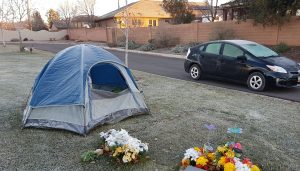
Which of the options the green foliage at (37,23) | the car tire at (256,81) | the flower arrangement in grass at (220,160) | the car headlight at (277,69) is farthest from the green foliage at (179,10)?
the green foliage at (37,23)

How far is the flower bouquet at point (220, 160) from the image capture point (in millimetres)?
3555

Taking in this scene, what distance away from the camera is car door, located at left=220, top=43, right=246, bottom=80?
8.97 m

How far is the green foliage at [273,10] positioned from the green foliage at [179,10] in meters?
11.9

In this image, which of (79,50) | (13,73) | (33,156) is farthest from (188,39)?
(33,156)

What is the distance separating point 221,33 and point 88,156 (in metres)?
19.0

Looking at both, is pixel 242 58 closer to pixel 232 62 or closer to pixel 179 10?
pixel 232 62

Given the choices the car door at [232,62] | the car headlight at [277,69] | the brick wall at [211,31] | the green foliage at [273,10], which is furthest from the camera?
the brick wall at [211,31]

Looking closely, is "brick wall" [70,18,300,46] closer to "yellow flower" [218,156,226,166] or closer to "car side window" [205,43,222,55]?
"car side window" [205,43,222,55]

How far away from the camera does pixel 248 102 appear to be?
7.38 meters

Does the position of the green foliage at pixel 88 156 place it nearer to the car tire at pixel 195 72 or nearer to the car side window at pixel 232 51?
the car side window at pixel 232 51

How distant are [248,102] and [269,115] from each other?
109 centimetres

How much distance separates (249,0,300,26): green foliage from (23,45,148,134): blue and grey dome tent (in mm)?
14153

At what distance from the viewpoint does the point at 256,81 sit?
8.70 metres

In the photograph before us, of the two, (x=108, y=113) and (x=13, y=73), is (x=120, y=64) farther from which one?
(x=13, y=73)
